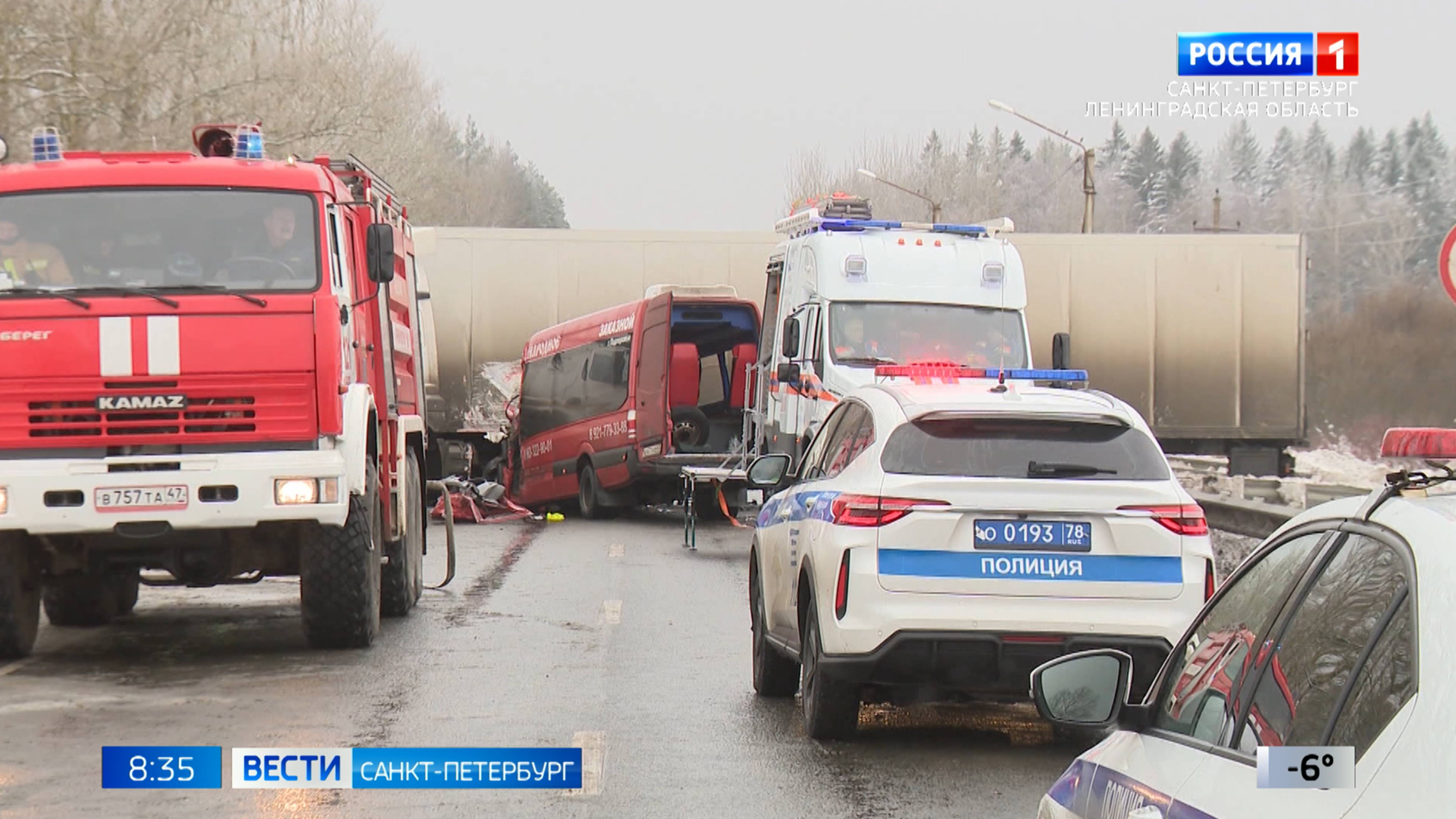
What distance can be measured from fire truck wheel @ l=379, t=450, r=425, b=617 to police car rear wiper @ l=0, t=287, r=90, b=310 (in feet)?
9.85

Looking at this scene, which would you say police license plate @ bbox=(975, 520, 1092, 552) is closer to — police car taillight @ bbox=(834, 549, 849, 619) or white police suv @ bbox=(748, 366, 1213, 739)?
white police suv @ bbox=(748, 366, 1213, 739)

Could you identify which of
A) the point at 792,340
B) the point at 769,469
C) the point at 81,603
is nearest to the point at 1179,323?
the point at 792,340

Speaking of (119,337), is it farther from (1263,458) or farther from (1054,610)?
(1263,458)

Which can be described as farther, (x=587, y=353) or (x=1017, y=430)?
(x=587, y=353)

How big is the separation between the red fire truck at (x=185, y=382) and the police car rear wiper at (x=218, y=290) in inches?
0.5

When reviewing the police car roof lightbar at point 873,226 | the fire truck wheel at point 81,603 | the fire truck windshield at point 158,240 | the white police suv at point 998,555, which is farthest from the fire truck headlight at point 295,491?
the police car roof lightbar at point 873,226

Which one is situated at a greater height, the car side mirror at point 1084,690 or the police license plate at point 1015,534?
the car side mirror at point 1084,690

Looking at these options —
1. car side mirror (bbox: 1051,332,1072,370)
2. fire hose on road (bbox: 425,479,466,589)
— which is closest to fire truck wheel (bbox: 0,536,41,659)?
fire hose on road (bbox: 425,479,466,589)

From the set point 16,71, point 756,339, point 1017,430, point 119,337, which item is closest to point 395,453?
point 119,337

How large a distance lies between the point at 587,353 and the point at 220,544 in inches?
605

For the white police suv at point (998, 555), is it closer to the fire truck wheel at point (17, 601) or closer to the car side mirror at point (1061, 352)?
the fire truck wheel at point (17, 601)

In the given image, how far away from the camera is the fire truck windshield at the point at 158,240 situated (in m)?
10.7

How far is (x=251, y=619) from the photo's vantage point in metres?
13.6

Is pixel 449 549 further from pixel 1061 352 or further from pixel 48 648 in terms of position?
pixel 1061 352
